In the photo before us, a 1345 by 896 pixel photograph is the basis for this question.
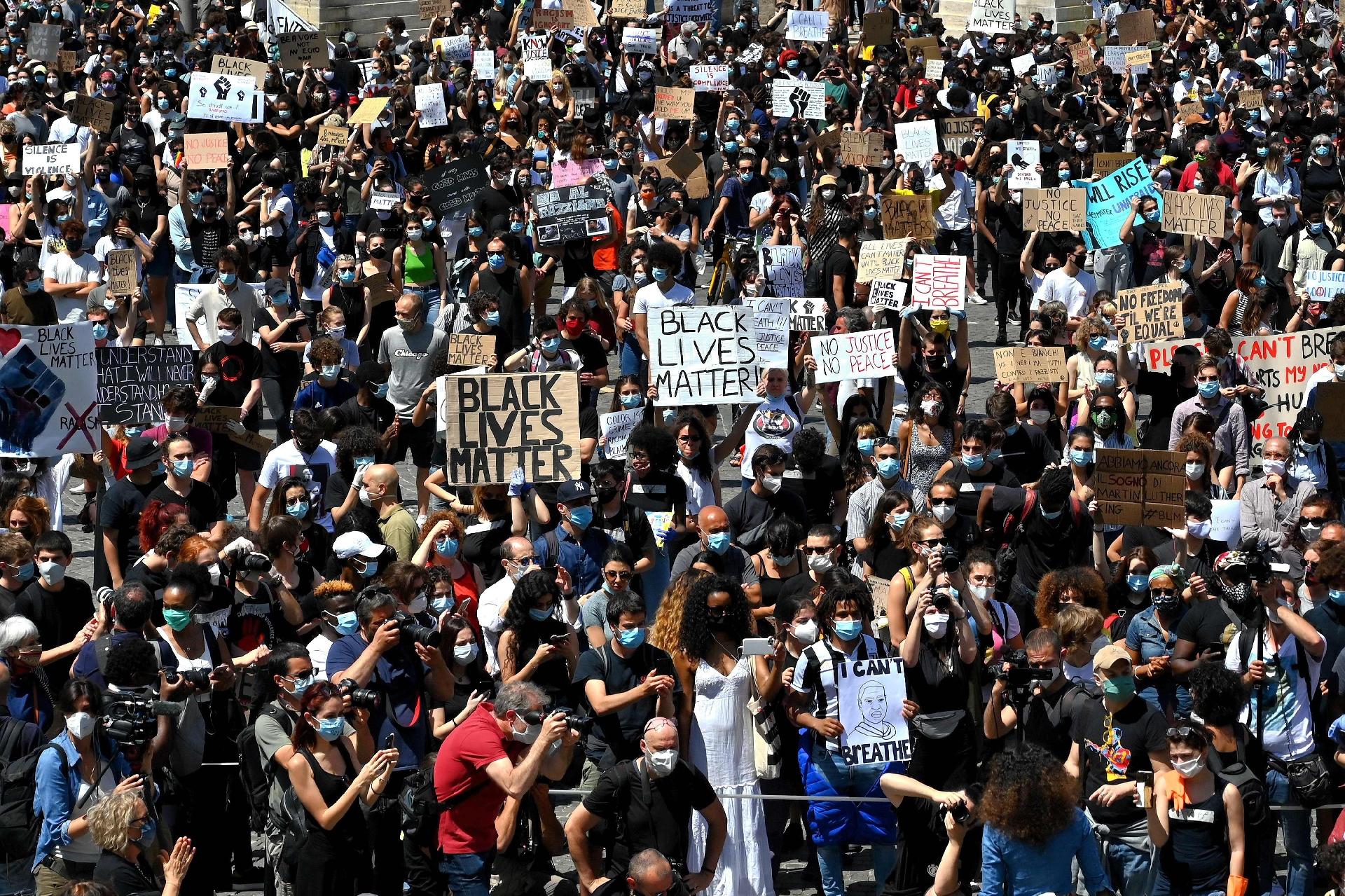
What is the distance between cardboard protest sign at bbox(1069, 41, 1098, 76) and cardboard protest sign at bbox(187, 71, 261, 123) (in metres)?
9.84

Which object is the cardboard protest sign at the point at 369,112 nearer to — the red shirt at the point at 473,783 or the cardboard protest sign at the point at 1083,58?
the cardboard protest sign at the point at 1083,58

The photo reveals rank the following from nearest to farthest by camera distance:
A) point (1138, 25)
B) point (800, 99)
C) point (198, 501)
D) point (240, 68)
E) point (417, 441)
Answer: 1. point (198, 501)
2. point (417, 441)
3. point (240, 68)
4. point (800, 99)
5. point (1138, 25)

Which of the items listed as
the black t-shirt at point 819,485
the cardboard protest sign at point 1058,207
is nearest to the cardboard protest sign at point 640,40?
the cardboard protest sign at point 1058,207

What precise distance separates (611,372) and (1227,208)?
17.7 ft

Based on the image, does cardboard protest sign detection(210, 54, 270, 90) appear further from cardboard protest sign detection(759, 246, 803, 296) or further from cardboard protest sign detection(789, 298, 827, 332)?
cardboard protest sign detection(789, 298, 827, 332)

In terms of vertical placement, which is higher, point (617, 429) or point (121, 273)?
point (121, 273)

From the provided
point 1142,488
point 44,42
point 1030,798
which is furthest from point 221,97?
point 1030,798

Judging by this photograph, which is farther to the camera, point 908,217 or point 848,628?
point 908,217

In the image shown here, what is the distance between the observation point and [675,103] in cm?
2372

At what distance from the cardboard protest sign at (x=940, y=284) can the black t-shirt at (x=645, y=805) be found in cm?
723

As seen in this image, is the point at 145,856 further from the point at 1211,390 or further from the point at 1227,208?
the point at 1227,208

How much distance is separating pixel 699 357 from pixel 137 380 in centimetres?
342

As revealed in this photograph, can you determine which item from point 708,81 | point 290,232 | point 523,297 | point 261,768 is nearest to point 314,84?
point 708,81

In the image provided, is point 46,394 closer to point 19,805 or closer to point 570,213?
point 19,805
